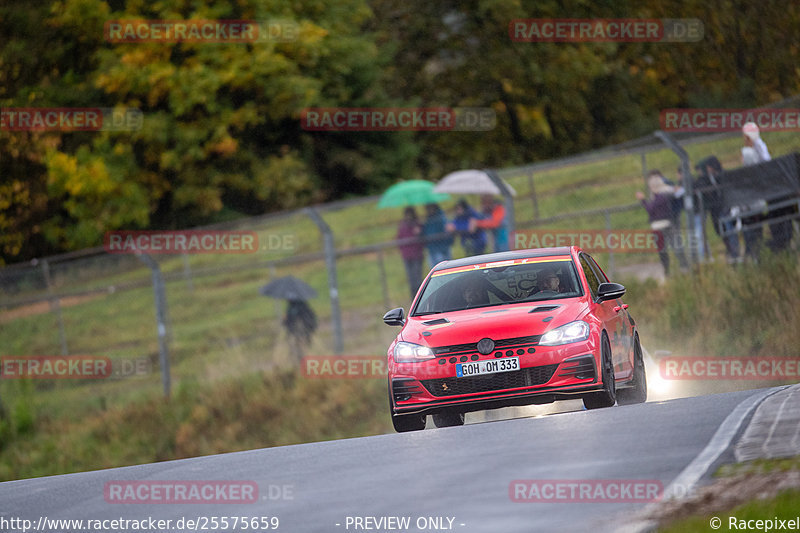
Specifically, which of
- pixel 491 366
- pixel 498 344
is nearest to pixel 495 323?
pixel 498 344

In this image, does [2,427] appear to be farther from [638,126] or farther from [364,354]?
[638,126]

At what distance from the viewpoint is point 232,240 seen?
3894 centimetres

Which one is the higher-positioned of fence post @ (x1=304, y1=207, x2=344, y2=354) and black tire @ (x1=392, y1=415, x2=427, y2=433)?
fence post @ (x1=304, y1=207, x2=344, y2=354)

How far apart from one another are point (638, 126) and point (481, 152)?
271 inches

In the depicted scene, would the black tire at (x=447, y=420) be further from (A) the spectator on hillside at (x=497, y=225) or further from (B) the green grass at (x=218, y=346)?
(A) the spectator on hillside at (x=497, y=225)

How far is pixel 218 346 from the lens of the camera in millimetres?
24281

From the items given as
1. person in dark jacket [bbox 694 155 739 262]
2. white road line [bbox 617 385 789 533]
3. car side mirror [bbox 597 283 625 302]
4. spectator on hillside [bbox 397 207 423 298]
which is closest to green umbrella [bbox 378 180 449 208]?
spectator on hillside [bbox 397 207 423 298]

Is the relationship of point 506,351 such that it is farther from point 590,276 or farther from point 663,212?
point 663,212

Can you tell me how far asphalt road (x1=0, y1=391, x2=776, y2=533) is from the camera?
7430 mm

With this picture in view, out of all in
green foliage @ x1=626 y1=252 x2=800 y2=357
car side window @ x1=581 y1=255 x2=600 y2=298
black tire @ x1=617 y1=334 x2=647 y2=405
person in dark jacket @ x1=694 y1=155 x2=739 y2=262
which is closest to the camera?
car side window @ x1=581 y1=255 x2=600 y2=298

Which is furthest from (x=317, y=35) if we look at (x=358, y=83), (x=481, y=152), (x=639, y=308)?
(x=639, y=308)

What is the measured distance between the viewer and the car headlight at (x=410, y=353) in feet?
37.1

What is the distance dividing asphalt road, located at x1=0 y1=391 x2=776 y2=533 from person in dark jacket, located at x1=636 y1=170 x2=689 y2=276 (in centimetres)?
834

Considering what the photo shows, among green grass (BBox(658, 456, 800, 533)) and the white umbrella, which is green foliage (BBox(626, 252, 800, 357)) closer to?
the white umbrella
